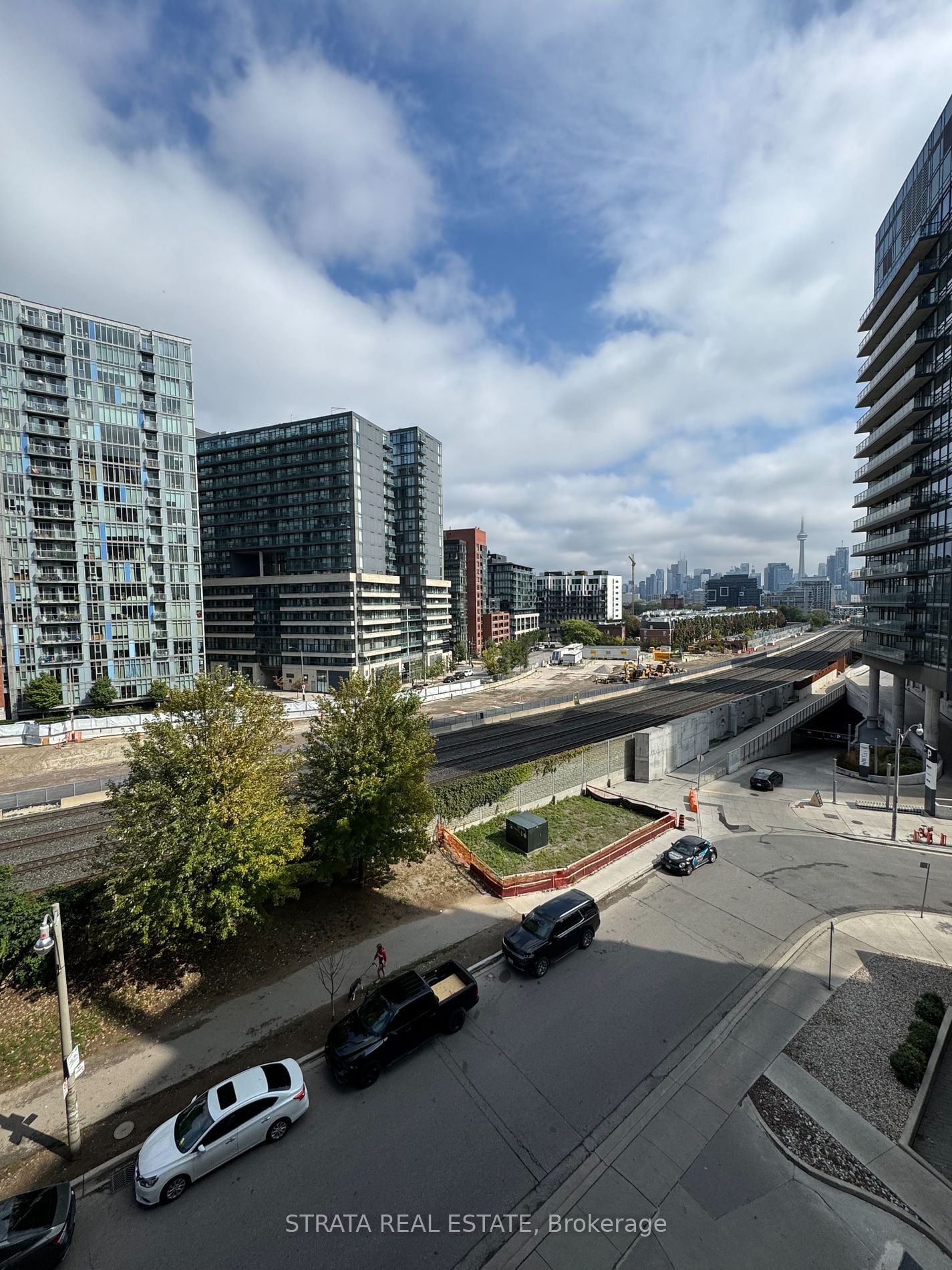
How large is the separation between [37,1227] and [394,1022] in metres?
6.85

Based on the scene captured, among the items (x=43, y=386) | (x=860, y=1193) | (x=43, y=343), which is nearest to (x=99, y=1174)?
(x=860, y=1193)

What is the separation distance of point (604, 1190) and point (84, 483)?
81.0m

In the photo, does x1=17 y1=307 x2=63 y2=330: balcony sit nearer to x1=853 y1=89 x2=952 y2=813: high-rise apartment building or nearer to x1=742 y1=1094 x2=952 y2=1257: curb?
x1=853 y1=89 x2=952 y2=813: high-rise apartment building

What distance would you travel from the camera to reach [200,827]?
14750 millimetres

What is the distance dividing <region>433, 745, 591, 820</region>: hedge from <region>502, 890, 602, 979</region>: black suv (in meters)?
9.17

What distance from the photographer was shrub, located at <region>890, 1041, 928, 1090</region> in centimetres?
1238

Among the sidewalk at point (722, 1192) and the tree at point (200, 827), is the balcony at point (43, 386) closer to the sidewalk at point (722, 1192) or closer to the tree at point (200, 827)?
the tree at point (200, 827)

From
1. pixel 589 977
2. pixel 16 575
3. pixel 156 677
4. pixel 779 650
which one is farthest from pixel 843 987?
pixel 779 650

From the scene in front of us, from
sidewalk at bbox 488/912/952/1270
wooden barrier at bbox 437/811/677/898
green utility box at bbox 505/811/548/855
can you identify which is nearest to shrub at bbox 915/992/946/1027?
sidewalk at bbox 488/912/952/1270

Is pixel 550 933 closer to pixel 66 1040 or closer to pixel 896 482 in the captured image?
pixel 66 1040

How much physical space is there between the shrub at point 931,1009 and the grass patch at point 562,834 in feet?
43.3

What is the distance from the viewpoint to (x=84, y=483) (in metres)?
64.9

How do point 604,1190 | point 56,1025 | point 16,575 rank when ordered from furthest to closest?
point 16,575 < point 56,1025 < point 604,1190

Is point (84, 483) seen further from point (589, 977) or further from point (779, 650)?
point (779, 650)
